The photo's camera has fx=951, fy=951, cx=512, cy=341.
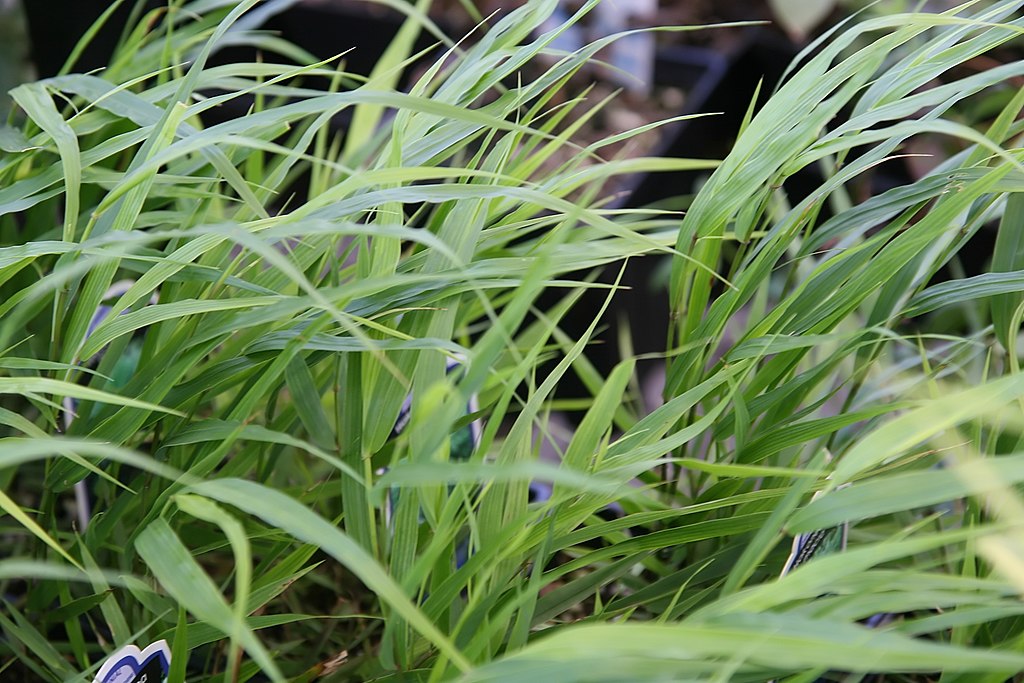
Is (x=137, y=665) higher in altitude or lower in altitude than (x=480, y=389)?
lower

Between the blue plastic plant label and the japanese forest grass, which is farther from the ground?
the japanese forest grass

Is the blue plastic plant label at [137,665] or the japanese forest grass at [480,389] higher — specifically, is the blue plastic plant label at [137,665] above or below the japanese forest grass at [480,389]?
below

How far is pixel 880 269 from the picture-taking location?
383 millimetres

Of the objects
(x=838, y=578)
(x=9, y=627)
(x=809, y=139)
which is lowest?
(x=9, y=627)


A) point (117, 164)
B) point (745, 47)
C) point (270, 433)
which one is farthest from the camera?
point (745, 47)

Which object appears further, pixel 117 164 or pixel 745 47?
pixel 745 47

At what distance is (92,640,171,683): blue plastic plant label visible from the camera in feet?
1.09

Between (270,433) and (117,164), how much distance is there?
11.5 inches

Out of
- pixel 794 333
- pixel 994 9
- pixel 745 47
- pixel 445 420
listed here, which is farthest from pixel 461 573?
pixel 745 47

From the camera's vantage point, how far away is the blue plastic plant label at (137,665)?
0.33 meters

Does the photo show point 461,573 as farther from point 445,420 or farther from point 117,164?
point 117,164

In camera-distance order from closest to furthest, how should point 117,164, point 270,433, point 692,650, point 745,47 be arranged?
1. point 692,650
2. point 270,433
3. point 117,164
4. point 745,47

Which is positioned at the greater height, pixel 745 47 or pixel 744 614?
pixel 745 47

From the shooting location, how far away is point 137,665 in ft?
1.13
